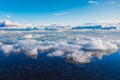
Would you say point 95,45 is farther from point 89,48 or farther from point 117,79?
point 117,79

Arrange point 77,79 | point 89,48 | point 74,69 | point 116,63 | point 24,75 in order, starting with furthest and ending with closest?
point 89,48, point 116,63, point 74,69, point 24,75, point 77,79

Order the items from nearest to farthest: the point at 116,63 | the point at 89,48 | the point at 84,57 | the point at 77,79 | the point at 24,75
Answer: the point at 77,79 < the point at 24,75 < the point at 116,63 < the point at 84,57 < the point at 89,48

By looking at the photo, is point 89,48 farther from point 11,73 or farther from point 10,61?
point 11,73

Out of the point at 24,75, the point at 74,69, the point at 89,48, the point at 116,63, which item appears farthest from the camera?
the point at 89,48

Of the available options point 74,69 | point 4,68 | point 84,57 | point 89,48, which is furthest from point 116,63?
point 4,68

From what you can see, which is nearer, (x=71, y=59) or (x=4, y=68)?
(x=4, y=68)

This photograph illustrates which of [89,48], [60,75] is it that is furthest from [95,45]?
[60,75]
